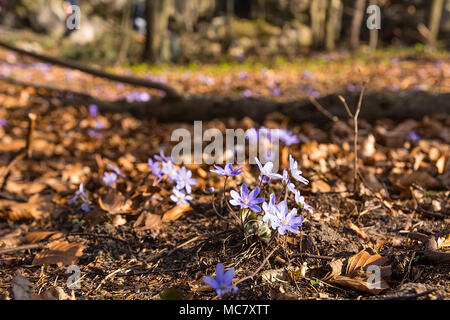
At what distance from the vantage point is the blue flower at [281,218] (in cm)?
121

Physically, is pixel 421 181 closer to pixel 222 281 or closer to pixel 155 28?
pixel 222 281

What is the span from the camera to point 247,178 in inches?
83.4

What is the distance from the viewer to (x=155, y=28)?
12242mm

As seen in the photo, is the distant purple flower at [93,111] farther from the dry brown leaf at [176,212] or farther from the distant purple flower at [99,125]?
the dry brown leaf at [176,212]

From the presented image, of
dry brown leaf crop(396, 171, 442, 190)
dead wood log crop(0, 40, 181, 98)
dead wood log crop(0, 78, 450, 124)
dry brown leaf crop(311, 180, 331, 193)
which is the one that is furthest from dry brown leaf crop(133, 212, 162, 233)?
dead wood log crop(0, 78, 450, 124)

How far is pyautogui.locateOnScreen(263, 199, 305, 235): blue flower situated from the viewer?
1.21 metres

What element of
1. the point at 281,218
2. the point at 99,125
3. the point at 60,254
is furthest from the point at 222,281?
the point at 99,125

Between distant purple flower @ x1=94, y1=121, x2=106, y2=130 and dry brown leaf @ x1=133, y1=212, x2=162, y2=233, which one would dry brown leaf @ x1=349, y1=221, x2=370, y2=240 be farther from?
distant purple flower @ x1=94, y1=121, x2=106, y2=130

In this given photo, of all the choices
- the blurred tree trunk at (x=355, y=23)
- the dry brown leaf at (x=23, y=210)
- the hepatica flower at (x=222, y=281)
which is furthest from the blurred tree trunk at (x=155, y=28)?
the hepatica flower at (x=222, y=281)

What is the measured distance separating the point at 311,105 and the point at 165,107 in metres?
1.70

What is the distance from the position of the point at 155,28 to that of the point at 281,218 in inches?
482

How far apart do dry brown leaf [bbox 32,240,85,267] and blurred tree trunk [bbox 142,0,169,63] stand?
11549 millimetres
